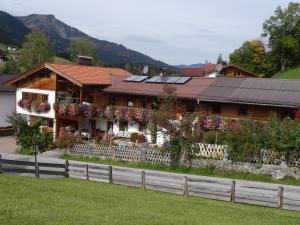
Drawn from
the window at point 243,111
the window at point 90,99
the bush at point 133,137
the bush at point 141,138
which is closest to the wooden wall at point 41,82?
the window at point 90,99

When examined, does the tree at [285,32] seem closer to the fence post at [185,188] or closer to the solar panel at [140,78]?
the solar panel at [140,78]

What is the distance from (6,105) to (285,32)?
54.2m

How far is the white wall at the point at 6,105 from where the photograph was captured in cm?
4622

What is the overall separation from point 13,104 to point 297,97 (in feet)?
102

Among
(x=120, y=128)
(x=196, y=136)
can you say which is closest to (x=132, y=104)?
(x=120, y=128)

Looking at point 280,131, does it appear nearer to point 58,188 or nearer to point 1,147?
point 58,188

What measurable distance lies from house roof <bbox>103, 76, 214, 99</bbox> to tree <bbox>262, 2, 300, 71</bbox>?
152 ft

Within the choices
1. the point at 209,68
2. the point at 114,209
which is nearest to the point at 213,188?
the point at 114,209

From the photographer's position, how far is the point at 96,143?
3372 cm

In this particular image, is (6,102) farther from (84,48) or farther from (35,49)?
(84,48)

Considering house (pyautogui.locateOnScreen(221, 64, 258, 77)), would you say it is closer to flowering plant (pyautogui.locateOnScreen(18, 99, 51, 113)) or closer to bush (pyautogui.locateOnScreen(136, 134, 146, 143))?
bush (pyautogui.locateOnScreen(136, 134, 146, 143))

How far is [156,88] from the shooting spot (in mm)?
36812

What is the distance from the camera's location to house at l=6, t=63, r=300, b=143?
32.1 metres

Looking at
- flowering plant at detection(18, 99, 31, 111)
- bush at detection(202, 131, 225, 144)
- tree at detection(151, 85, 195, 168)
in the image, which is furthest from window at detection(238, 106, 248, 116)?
flowering plant at detection(18, 99, 31, 111)
